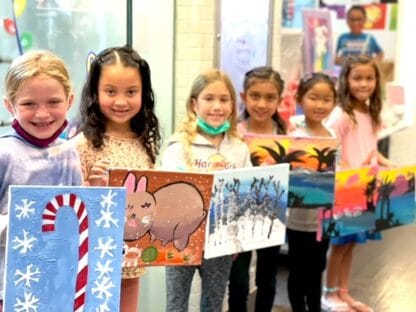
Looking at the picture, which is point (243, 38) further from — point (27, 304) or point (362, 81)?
point (27, 304)

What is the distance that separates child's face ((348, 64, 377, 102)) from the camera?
9.96 feet

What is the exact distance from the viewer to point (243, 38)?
11.5 ft

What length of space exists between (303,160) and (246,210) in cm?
46

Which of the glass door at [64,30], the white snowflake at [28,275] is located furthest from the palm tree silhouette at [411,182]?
the white snowflake at [28,275]

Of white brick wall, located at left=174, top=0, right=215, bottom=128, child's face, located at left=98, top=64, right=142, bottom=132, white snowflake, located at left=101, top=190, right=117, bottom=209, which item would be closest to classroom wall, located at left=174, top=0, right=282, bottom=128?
white brick wall, located at left=174, top=0, right=215, bottom=128

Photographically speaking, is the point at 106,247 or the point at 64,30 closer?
the point at 106,247

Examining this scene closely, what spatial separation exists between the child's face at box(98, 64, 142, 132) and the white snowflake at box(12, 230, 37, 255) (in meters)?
0.64

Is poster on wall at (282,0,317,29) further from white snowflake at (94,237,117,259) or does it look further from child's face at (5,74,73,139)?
white snowflake at (94,237,117,259)

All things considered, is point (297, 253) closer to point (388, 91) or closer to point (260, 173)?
point (260, 173)

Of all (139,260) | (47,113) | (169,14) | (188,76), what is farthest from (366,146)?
(47,113)

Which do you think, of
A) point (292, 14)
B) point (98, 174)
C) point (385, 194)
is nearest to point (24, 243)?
point (98, 174)

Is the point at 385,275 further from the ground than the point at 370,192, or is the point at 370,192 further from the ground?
the point at 370,192

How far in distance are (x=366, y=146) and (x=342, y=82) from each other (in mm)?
344

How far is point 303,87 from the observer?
9.26 feet
